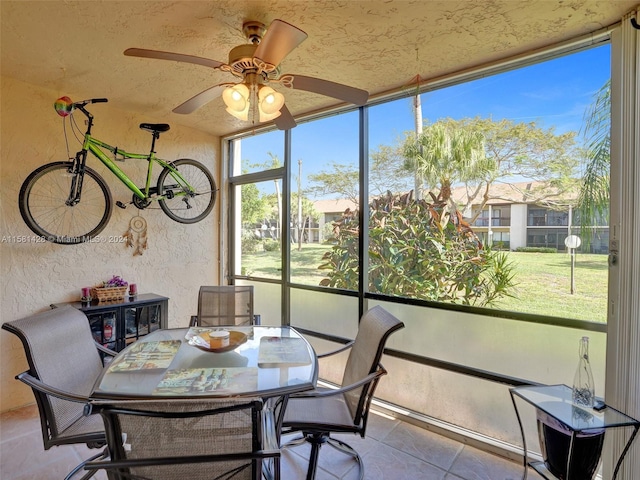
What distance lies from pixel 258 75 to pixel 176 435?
1.65 m

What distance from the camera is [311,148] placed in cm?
344

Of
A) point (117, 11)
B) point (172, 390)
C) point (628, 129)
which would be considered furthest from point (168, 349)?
point (628, 129)

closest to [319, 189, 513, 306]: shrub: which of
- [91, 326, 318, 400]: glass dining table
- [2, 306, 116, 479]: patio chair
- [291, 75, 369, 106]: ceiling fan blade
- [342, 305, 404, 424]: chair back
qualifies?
[342, 305, 404, 424]: chair back

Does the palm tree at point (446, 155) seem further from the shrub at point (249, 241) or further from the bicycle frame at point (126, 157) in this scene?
the bicycle frame at point (126, 157)

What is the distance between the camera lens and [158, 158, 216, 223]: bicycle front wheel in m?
3.48

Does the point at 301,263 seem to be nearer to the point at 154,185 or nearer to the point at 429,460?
the point at 154,185

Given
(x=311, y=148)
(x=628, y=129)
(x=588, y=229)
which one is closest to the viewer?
(x=628, y=129)

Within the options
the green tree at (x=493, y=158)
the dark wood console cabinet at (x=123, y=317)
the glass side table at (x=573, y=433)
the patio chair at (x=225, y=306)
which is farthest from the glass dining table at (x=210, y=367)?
the green tree at (x=493, y=158)

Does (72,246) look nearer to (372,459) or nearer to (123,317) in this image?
(123,317)

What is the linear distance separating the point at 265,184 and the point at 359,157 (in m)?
1.34

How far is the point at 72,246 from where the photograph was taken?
9.99 feet

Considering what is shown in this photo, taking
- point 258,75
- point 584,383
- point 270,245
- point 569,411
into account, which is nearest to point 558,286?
point 584,383

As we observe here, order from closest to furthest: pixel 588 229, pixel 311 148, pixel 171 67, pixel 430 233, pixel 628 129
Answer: pixel 628 129
pixel 588 229
pixel 171 67
pixel 430 233
pixel 311 148

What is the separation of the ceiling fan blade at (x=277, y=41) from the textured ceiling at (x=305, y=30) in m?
0.43
